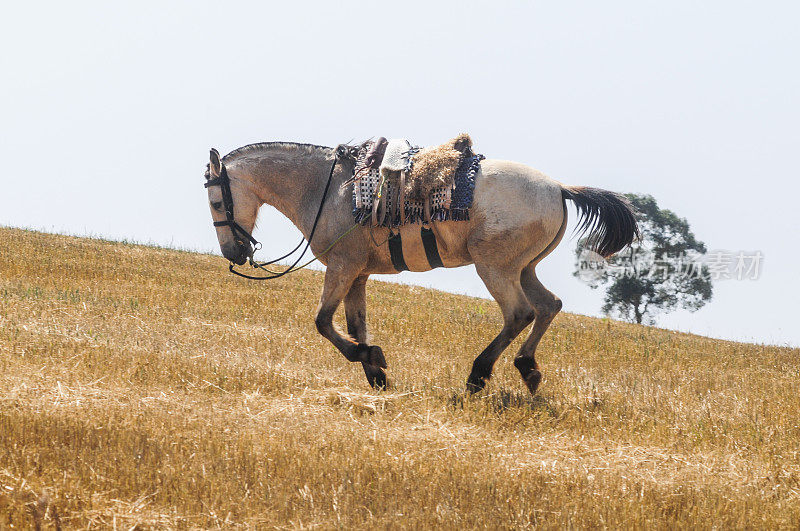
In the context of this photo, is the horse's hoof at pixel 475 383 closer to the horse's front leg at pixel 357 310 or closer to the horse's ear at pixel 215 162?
the horse's front leg at pixel 357 310

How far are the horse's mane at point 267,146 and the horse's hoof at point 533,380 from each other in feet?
11.5

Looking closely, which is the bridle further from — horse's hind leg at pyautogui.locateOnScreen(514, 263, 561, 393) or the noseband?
horse's hind leg at pyautogui.locateOnScreen(514, 263, 561, 393)

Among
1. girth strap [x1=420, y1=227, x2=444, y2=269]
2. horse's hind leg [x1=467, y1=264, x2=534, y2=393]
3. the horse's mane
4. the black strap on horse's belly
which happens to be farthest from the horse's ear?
horse's hind leg [x1=467, y1=264, x2=534, y2=393]

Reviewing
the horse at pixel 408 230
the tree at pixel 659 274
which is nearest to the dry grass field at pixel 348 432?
the horse at pixel 408 230

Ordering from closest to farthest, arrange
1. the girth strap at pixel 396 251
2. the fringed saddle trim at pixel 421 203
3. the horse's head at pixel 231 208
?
the fringed saddle trim at pixel 421 203, the girth strap at pixel 396 251, the horse's head at pixel 231 208

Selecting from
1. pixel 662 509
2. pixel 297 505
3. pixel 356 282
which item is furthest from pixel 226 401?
pixel 662 509

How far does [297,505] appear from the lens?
460cm

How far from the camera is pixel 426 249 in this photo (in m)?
7.88

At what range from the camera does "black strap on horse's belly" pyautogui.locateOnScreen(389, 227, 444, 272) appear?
7.80 meters

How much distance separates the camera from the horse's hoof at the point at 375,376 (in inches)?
312

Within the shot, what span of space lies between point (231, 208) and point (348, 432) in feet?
11.5

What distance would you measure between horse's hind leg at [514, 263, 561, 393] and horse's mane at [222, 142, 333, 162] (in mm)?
2809

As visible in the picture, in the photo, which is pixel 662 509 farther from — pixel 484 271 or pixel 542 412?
pixel 484 271

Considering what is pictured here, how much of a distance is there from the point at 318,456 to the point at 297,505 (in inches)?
30.5
